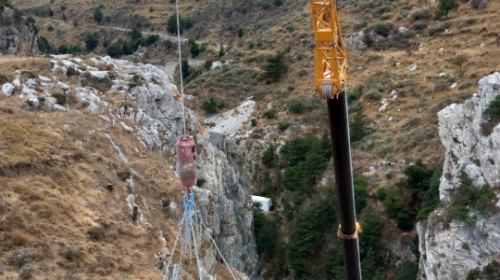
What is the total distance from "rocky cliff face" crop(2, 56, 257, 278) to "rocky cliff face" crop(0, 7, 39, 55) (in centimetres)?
3144

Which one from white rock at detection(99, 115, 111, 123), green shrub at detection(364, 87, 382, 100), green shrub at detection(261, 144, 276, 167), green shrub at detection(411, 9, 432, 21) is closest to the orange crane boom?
white rock at detection(99, 115, 111, 123)

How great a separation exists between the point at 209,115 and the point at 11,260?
5223 centimetres

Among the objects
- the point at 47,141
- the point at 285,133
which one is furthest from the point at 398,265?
the point at 47,141

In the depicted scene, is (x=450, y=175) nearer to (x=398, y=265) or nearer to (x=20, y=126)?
(x=398, y=265)

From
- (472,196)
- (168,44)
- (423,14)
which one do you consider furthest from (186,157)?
(168,44)

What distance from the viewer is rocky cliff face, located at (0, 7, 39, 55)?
62.1 m

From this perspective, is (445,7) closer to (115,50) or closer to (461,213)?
(461,213)

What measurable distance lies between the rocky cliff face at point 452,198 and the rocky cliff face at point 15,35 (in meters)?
54.2

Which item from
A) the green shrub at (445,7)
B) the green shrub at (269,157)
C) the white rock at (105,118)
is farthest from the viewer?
the green shrub at (445,7)

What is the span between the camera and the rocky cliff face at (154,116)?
2972 centimetres

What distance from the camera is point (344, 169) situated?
55.6 feet

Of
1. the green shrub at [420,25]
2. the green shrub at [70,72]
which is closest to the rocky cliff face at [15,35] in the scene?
the green shrub at [70,72]

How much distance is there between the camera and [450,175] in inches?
1289

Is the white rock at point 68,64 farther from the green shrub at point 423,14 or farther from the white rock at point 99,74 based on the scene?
the green shrub at point 423,14
